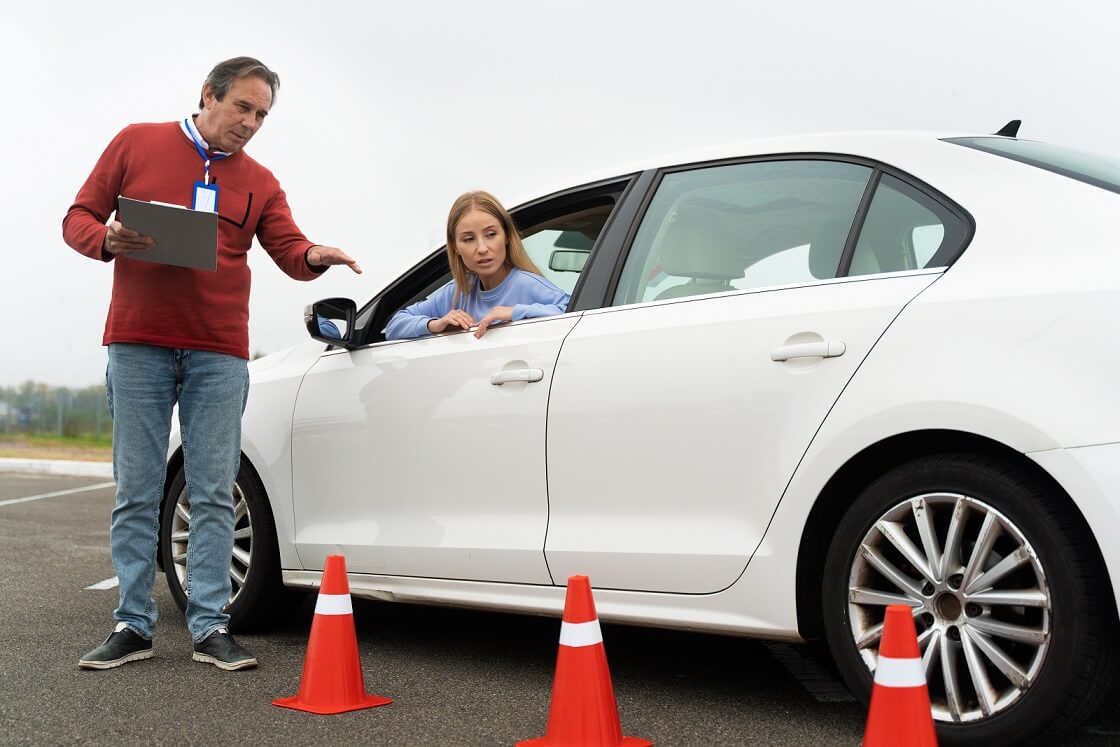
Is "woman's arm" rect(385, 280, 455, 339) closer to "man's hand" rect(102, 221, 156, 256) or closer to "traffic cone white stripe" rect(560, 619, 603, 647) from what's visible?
"man's hand" rect(102, 221, 156, 256)

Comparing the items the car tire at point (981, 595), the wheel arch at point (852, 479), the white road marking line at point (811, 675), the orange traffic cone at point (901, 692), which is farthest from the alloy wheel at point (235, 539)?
the orange traffic cone at point (901, 692)

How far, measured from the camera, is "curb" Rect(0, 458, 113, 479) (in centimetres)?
1502

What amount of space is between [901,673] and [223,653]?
2.35m

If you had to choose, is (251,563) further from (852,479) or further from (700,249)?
(852,479)

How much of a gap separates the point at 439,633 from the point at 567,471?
1440mm

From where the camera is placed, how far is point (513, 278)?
12.9ft

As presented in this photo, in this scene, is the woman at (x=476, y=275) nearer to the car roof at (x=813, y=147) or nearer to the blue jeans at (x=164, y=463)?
the car roof at (x=813, y=147)

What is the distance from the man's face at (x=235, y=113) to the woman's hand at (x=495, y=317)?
115cm

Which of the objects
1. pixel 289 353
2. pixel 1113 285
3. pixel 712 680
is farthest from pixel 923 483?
pixel 289 353

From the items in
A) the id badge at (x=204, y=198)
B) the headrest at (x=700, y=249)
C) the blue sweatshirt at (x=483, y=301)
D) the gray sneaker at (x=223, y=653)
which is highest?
the id badge at (x=204, y=198)

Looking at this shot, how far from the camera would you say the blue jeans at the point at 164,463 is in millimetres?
3924

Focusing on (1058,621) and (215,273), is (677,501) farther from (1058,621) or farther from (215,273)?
(215,273)

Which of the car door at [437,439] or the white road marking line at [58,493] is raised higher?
the car door at [437,439]

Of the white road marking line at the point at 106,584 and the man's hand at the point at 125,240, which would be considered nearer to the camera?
the man's hand at the point at 125,240
